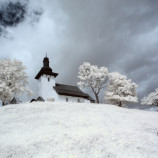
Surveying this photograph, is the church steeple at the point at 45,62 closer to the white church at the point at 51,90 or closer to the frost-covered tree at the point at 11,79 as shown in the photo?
the white church at the point at 51,90

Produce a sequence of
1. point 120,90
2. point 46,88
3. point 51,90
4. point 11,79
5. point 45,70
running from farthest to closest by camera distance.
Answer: point 45,70
point 51,90
point 46,88
point 120,90
point 11,79

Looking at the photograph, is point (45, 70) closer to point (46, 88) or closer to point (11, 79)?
point (46, 88)

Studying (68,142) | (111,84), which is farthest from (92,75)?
(68,142)

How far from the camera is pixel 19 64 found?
32.7m

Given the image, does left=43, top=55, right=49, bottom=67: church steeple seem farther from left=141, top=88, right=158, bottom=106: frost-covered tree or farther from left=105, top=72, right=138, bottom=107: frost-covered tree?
left=141, top=88, right=158, bottom=106: frost-covered tree

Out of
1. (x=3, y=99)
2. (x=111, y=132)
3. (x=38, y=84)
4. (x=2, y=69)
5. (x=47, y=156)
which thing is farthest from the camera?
(x=38, y=84)

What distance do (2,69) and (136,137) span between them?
1176 inches

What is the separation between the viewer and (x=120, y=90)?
38625 mm

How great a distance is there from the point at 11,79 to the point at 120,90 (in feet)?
89.9

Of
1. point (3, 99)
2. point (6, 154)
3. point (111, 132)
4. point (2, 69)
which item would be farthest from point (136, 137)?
point (2, 69)

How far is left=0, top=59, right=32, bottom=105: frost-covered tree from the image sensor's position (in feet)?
90.8

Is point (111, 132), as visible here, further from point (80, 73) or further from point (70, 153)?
point (80, 73)

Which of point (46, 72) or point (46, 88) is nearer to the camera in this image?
point (46, 88)

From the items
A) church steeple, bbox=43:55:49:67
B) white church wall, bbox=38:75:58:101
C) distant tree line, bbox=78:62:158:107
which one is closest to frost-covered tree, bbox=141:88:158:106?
distant tree line, bbox=78:62:158:107
